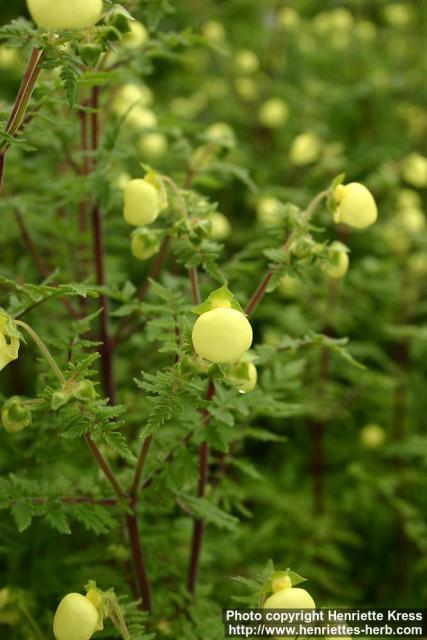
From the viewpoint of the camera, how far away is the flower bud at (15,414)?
1.09 meters

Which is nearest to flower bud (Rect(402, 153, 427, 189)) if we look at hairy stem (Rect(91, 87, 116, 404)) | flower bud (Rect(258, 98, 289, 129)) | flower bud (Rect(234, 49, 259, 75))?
flower bud (Rect(258, 98, 289, 129))

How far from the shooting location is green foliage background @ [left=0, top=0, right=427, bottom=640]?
1230 mm

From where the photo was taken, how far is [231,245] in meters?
2.72

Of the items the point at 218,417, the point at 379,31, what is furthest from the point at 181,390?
the point at 379,31

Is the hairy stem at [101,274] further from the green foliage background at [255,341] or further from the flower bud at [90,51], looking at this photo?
the flower bud at [90,51]

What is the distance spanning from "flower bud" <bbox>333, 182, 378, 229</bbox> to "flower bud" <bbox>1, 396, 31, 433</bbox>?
0.59 metres

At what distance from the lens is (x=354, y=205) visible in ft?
4.06

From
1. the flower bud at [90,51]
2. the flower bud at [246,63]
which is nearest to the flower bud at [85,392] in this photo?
the flower bud at [90,51]

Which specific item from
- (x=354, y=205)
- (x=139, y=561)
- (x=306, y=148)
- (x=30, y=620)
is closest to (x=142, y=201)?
(x=354, y=205)

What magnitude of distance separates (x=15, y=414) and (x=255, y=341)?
4.93 feet

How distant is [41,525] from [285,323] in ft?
3.05

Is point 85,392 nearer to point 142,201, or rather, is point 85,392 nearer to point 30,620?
point 142,201

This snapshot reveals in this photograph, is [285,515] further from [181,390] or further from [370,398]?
[181,390]

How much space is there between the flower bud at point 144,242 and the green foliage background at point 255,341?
52mm
